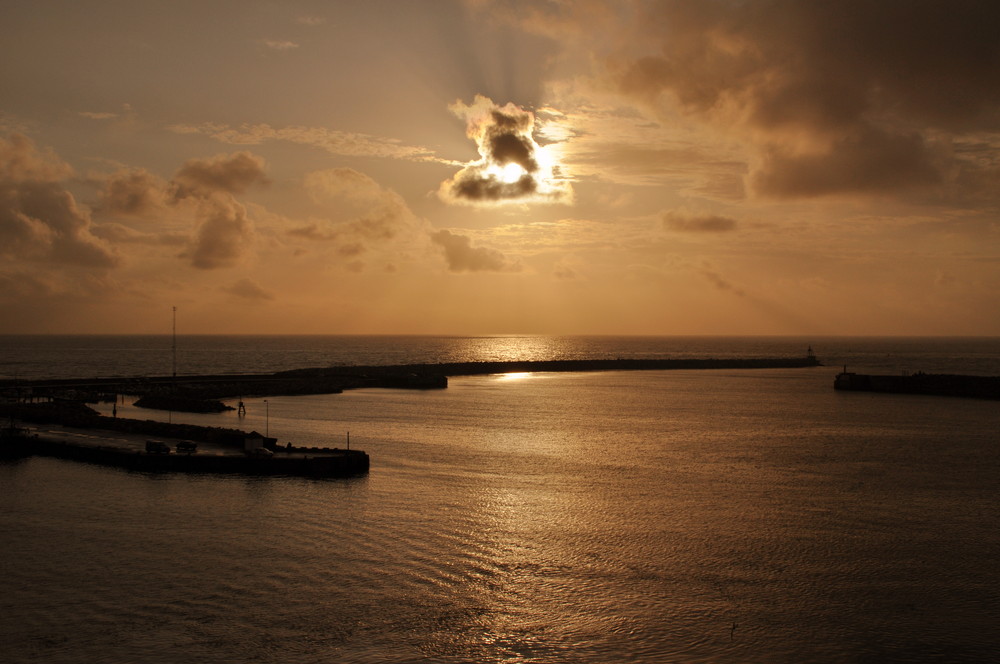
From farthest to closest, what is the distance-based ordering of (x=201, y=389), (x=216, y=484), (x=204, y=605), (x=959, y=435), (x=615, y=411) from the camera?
(x=201, y=389) → (x=615, y=411) → (x=959, y=435) → (x=216, y=484) → (x=204, y=605)

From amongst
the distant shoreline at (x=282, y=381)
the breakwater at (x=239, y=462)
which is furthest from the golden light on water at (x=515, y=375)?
the breakwater at (x=239, y=462)

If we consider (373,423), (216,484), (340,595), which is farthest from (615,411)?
(340,595)

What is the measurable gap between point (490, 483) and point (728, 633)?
2303 centimetres

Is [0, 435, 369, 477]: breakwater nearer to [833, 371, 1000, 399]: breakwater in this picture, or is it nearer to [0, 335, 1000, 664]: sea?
[0, 335, 1000, 664]: sea

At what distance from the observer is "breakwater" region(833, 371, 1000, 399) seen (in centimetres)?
11944

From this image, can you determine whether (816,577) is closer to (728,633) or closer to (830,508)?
(728,633)

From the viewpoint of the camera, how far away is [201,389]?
104 m

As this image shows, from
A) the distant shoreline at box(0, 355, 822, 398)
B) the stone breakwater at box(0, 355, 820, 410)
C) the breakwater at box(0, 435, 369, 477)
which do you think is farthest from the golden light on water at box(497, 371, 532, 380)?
the breakwater at box(0, 435, 369, 477)

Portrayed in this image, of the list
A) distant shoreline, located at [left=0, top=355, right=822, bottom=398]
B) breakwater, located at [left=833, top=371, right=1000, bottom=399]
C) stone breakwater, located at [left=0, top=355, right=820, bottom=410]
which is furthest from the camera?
breakwater, located at [left=833, top=371, right=1000, bottom=399]

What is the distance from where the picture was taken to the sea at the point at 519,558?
80.1ft

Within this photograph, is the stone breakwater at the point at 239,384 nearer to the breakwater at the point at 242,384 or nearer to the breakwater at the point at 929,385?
the breakwater at the point at 242,384

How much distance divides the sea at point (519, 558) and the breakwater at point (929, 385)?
66.5m

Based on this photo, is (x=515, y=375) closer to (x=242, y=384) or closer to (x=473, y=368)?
(x=473, y=368)

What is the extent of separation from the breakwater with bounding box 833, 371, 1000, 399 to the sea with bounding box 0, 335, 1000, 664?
66.5 meters
